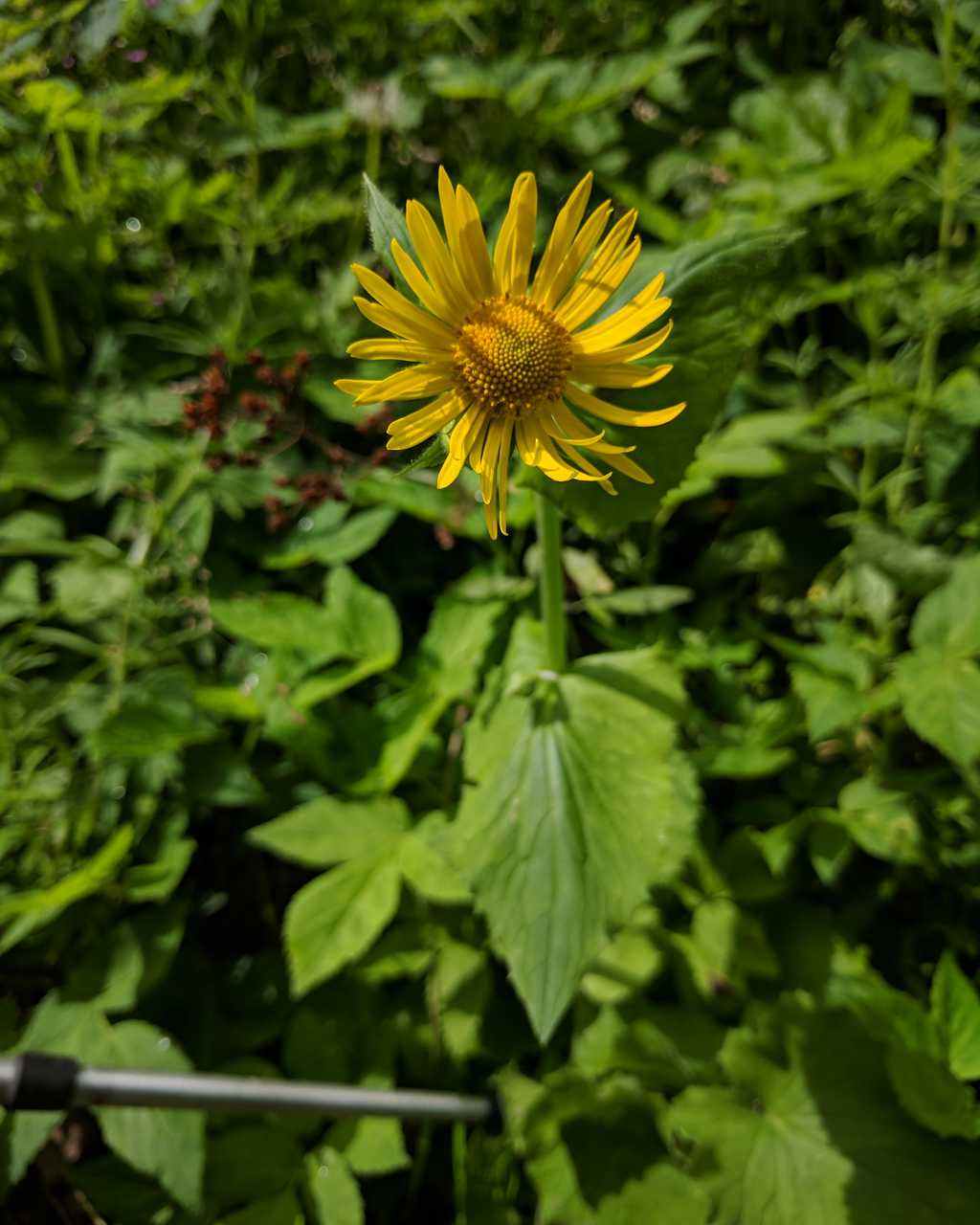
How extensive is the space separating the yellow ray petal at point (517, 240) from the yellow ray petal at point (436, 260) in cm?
4

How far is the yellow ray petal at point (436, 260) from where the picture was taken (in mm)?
863

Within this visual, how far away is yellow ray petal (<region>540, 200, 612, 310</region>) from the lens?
913mm

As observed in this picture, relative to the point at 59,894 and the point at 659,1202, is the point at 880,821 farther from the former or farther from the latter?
the point at 59,894

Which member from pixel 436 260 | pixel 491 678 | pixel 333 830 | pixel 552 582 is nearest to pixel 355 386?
pixel 436 260

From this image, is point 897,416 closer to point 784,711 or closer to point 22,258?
point 784,711

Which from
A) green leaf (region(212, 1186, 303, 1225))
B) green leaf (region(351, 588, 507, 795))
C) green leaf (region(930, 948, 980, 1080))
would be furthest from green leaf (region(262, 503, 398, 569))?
green leaf (region(930, 948, 980, 1080))

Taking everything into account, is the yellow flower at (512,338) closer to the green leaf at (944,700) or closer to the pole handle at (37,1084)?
the green leaf at (944,700)

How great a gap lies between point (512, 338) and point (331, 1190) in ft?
4.24

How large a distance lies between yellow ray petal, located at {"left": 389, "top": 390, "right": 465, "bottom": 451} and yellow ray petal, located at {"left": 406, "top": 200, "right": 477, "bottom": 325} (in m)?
0.10

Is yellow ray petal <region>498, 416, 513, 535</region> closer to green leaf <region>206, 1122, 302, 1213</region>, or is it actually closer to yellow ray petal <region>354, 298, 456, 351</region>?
yellow ray petal <region>354, 298, 456, 351</region>

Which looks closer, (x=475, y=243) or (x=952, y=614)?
(x=475, y=243)

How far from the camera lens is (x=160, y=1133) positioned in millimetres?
1280

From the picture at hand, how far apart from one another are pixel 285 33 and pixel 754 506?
61.6 inches

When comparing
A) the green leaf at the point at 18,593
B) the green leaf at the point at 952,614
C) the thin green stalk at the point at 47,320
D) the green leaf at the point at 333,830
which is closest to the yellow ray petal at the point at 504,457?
the green leaf at the point at 333,830
